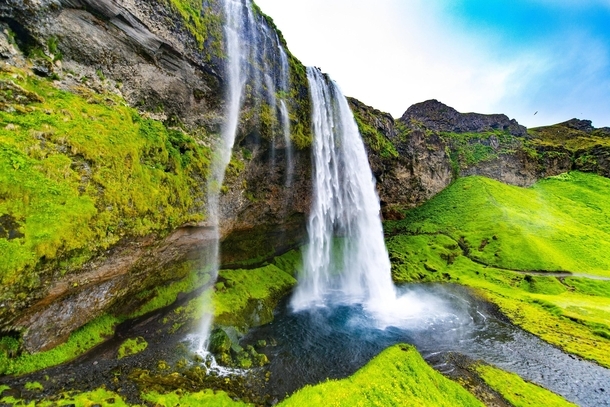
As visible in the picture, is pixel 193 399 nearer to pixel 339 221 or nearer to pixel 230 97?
pixel 230 97

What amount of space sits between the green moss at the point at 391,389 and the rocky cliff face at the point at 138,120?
9.85 metres

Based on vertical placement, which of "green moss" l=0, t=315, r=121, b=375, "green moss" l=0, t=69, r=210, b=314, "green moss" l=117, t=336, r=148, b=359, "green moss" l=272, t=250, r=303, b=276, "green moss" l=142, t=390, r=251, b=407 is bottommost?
"green moss" l=142, t=390, r=251, b=407

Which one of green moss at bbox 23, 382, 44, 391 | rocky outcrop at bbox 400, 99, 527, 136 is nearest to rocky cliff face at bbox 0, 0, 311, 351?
green moss at bbox 23, 382, 44, 391

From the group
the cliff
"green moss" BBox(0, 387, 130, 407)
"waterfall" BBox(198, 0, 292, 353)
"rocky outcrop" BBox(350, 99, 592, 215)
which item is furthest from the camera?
"rocky outcrop" BBox(350, 99, 592, 215)

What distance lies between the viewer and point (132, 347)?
13.6 meters

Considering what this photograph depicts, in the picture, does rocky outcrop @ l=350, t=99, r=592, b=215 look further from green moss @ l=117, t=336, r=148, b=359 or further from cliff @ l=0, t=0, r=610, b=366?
green moss @ l=117, t=336, r=148, b=359

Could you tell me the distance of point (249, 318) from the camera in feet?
62.1

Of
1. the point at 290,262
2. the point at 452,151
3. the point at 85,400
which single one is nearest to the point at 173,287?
the point at 85,400

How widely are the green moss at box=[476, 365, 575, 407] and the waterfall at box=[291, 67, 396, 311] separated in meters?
10.9

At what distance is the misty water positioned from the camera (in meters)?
13.4

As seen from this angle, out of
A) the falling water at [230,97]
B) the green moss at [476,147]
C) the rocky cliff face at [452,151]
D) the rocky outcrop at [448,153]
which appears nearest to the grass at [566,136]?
the rocky cliff face at [452,151]

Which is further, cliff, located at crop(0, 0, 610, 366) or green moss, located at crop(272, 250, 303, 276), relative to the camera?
green moss, located at crop(272, 250, 303, 276)

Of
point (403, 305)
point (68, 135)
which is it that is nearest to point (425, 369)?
point (403, 305)

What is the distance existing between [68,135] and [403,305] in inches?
980
